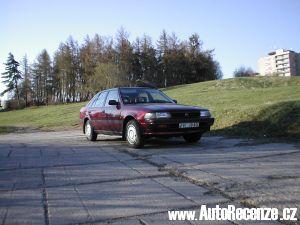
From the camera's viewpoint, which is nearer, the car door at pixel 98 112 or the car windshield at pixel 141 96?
the car windshield at pixel 141 96

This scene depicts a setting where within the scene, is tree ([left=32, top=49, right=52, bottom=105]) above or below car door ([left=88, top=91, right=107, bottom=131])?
above

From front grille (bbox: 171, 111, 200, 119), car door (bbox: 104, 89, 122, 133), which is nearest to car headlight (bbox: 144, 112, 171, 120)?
front grille (bbox: 171, 111, 200, 119)

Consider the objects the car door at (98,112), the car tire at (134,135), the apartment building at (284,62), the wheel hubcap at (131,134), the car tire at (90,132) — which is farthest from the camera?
the apartment building at (284,62)

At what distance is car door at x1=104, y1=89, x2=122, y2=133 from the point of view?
10.1 m

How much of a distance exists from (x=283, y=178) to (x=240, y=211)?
5.25 feet

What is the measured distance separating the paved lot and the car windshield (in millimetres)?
2222

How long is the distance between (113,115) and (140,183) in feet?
17.3

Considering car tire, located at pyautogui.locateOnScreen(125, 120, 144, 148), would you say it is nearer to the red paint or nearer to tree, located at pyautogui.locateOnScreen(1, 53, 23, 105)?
the red paint

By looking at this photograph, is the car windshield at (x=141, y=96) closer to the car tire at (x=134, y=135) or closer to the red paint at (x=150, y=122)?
the red paint at (x=150, y=122)

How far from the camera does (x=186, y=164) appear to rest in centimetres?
653

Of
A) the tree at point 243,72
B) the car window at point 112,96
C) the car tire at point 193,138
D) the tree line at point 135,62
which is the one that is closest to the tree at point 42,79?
the tree line at point 135,62

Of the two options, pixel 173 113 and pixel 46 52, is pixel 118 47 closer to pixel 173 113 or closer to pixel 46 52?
pixel 46 52

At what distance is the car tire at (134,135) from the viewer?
361 inches

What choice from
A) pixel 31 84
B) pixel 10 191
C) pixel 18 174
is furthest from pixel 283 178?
pixel 31 84
